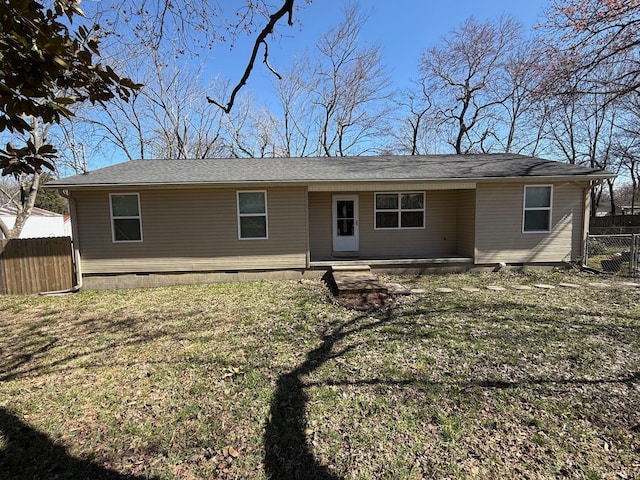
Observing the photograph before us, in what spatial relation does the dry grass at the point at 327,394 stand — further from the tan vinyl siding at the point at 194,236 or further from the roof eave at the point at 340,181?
the roof eave at the point at 340,181

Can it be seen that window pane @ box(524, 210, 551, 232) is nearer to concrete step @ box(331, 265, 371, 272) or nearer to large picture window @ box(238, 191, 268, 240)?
concrete step @ box(331, 265, 371, 272)

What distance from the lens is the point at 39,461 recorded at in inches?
98.8

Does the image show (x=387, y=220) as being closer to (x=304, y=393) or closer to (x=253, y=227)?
(x=253, y=227)

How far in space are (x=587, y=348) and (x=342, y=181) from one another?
573cm

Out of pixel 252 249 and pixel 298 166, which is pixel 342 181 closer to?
pixel 298 166

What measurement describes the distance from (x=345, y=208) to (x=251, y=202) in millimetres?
2884

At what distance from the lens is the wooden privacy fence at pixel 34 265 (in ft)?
26.1

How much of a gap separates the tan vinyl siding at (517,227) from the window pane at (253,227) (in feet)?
18.7

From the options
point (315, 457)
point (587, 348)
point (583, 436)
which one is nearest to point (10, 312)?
point (315, 457)

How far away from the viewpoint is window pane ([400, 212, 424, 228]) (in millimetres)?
10031

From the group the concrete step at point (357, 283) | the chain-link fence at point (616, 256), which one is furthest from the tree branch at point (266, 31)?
the chain-link fence at point (616, 256)

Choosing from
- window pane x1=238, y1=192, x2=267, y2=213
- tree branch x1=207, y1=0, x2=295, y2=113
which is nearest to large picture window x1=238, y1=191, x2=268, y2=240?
window pane x1=238, y1=192, x2=267, y2=213

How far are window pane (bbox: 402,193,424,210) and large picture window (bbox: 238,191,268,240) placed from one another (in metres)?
4.22

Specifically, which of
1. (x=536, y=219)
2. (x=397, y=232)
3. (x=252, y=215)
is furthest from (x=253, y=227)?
(x=536, y=219)
